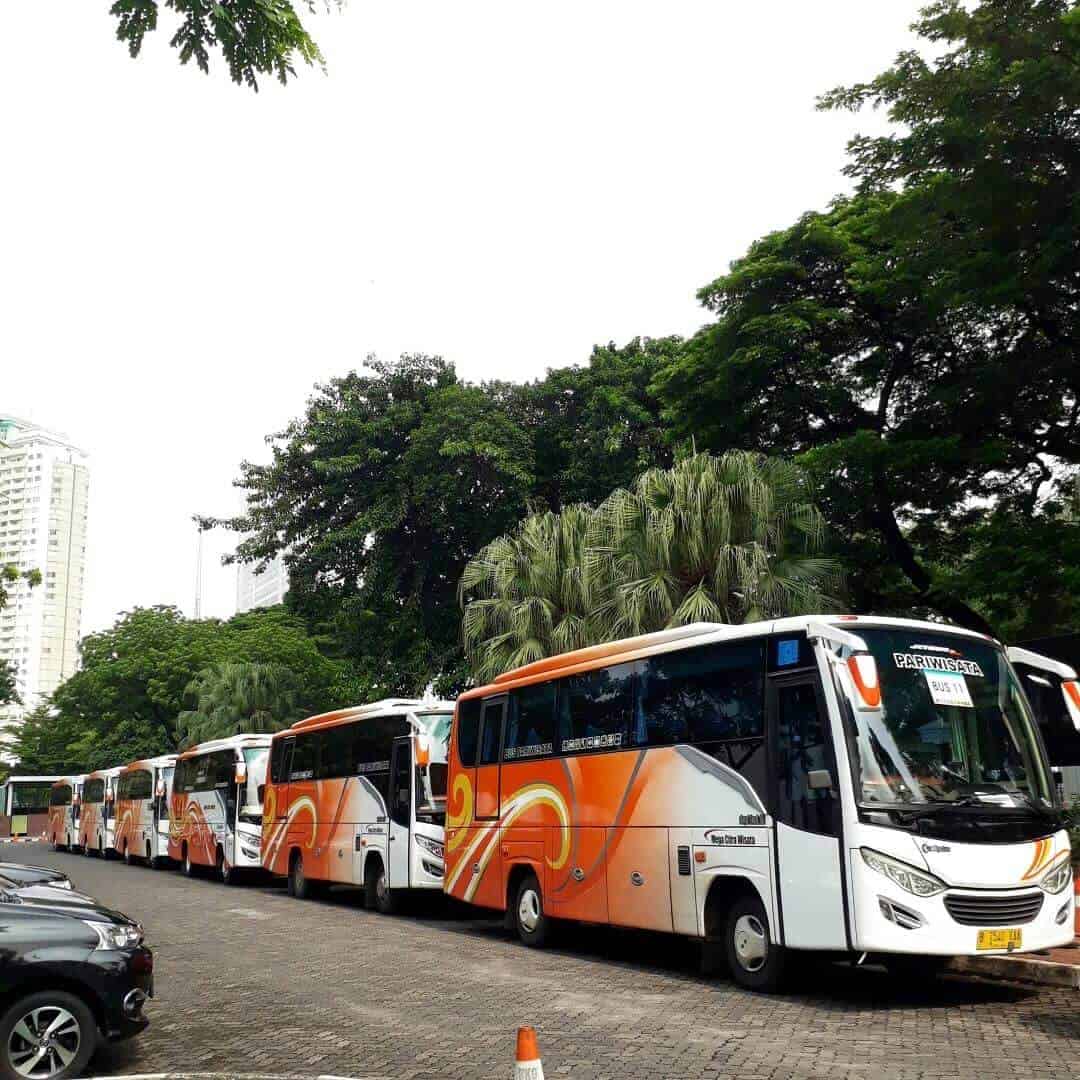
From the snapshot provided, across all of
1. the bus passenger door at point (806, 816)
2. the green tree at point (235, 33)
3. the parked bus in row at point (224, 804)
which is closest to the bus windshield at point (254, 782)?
the parked bus in row at point (224, 804)

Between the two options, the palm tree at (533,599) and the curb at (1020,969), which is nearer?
the curb at (1020,969)

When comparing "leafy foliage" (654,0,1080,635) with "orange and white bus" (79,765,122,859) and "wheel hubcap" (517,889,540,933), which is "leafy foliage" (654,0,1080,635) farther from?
"orange and white bus" (79,765,122,859)

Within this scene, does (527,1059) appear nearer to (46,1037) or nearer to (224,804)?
(46,1037)

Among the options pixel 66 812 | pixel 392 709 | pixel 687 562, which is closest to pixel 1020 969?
pixel 687 562

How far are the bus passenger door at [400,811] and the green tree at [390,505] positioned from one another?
45.9 ft

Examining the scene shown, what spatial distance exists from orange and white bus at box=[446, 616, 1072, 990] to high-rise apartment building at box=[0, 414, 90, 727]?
462 ft

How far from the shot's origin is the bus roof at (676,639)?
11.0 metres

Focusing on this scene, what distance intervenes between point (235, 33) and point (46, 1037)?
235 inches

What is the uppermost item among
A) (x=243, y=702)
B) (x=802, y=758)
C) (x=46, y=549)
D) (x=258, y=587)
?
(x=46, y=549)

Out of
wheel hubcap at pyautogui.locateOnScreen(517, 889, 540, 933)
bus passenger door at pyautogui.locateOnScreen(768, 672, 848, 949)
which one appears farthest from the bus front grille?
wheel hubcap at pyautogui.locateOnScreen(517, 889, 540, 933)

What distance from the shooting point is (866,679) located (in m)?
9.14

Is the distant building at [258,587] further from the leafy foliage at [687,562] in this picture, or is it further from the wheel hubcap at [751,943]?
the wheel hubcap at [751,943]

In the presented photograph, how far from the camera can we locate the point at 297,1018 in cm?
997

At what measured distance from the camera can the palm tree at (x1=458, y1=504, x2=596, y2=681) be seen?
2420cm
